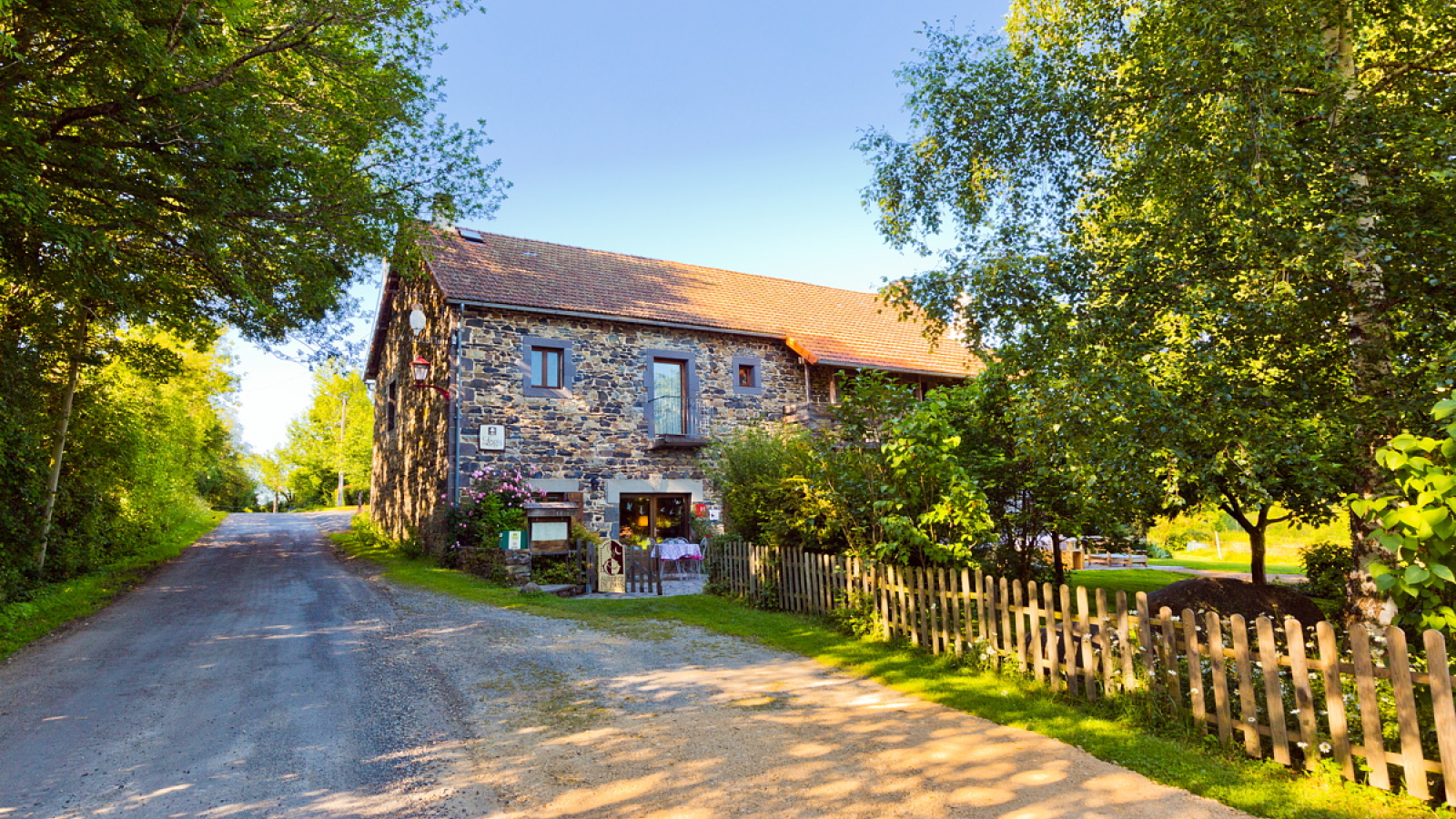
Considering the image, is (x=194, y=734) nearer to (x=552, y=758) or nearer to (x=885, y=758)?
(x=552, y=758)

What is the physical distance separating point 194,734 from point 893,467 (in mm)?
6103

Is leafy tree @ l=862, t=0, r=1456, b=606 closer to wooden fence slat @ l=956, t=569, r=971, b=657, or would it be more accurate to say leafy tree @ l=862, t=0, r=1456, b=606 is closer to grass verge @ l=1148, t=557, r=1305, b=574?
wooden fence slat @ l=956, t=569, r=971, b=657

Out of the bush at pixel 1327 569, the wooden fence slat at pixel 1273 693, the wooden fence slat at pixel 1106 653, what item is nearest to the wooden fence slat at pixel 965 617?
the wooden fence slat at pixel 1106 653

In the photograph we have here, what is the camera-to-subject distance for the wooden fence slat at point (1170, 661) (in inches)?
190

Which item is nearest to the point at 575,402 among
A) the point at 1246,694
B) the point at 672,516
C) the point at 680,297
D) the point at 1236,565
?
the point at 672,516

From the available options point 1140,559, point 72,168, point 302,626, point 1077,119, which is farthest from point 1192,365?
point 1140,559

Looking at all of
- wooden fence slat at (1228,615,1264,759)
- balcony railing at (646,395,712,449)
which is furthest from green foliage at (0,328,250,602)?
wooden fence slat at (1228,615,1264,759)

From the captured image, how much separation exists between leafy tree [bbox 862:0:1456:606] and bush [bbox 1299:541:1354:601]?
227 inches

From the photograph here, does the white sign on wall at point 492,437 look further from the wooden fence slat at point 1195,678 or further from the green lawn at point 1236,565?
the green lawn at point 1236,565

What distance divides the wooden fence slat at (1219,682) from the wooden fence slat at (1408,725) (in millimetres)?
839

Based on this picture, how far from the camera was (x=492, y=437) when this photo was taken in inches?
591

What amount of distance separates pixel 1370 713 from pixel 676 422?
14.0 meters

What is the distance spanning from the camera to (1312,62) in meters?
6.03

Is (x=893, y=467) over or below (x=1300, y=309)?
below
